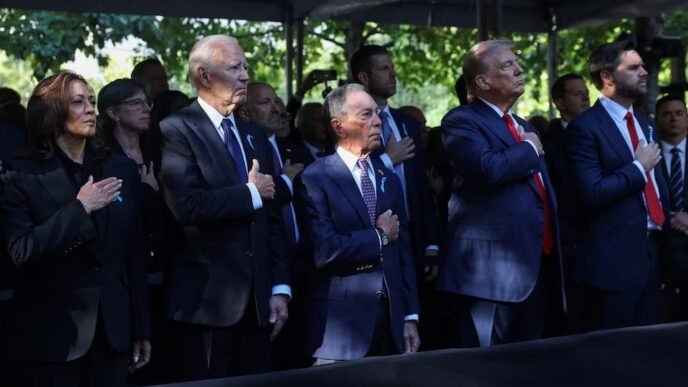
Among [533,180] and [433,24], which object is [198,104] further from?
[433,24]

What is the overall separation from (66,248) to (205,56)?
41.1 inches

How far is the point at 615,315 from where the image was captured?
555 centimetres

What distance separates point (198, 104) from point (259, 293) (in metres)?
0.81

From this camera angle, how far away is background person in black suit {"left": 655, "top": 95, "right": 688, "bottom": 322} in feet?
19.7

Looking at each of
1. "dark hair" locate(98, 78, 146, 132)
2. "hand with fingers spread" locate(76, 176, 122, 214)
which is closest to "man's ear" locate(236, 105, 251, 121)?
"dark hair" locate(98, 78, 146, 132)

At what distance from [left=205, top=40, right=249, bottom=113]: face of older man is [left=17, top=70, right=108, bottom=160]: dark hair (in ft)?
1.93

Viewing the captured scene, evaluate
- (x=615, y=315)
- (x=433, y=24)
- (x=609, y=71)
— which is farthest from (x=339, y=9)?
(x=615, y=315)

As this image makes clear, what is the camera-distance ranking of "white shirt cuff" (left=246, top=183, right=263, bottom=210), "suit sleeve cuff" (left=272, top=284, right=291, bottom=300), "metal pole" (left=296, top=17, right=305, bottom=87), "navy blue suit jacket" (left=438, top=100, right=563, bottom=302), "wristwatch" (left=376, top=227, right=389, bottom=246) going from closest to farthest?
"white shirt cuff" (left=246, top=183, right=263, bottom=210) → "suit sleeve cuff" (left=272, top=284, right=291, bottom=300) → "wristwatch" (left=376, top=227, right=389, bottom=246) → "navy blue suit jacket" (left=438, top=100, right=563, bottom=302) → "metal pole" (left=296, top=17, right=305, bottom=87)

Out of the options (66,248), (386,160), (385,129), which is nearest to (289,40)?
(385,129)

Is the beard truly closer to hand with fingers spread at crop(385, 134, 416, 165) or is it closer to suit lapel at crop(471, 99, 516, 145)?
suit lapel at crop(471, 99, 516, 145)

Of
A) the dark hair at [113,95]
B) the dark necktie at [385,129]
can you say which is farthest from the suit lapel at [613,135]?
the dark hair at [113,95]

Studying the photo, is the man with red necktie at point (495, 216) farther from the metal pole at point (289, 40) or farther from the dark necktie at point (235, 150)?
the metal pole at point (289, 40)

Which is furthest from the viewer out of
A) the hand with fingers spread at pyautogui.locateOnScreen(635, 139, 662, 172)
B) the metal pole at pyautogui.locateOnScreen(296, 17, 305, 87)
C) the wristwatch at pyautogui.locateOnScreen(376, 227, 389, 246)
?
the metal pole at pyautogui.locateOnScreen(296, 17, 305, 87)

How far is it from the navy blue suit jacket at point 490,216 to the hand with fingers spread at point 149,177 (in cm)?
137
